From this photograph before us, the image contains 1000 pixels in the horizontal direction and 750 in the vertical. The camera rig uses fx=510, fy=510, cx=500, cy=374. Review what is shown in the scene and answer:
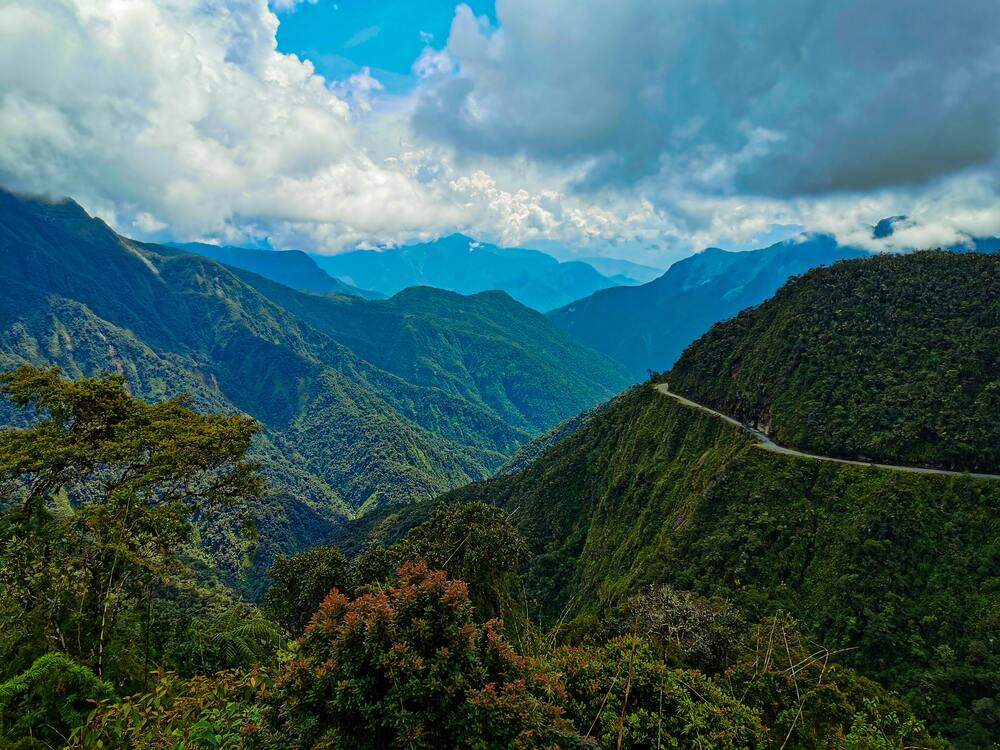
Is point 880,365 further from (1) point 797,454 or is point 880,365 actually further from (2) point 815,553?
(2) point 815,553

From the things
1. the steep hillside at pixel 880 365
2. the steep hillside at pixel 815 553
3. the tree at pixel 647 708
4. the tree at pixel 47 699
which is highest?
the steep hillside at pixel 880 365

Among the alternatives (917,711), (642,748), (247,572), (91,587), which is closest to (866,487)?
(917,711)

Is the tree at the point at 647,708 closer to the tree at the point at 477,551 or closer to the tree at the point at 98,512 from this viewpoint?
the tree at the point at 477,551

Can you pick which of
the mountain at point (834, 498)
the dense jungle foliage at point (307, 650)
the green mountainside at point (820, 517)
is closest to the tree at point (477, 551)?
the dense jungle foliage at point (307, 650)

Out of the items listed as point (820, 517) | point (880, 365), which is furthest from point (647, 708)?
point (880, 365)

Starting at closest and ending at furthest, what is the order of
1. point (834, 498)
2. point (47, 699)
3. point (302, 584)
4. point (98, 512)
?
1. point (47, 699)
2. point (98, 512)
3. point (302, 584)
4. point (834, 498)

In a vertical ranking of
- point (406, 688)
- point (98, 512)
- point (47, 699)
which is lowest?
point (47, 699)

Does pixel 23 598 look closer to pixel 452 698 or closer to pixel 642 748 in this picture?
pixel 452 698

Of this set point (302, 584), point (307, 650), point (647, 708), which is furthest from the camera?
point (302, 584)
